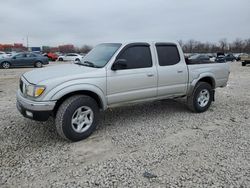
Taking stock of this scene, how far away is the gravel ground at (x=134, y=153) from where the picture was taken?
2.73m

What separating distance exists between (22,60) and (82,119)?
55.2 feet

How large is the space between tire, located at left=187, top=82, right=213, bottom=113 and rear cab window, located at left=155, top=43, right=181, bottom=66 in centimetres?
98

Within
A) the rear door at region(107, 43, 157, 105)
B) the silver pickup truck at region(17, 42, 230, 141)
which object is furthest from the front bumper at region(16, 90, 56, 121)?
the rear door at region(107, 43, 157, 105)

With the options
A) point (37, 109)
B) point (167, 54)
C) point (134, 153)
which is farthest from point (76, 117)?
point (167, 54)

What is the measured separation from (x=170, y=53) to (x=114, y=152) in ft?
8.95

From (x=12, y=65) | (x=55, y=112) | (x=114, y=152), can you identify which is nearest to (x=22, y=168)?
(x=55, y=112)

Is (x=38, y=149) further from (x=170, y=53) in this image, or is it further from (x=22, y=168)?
(x=170, y=53)

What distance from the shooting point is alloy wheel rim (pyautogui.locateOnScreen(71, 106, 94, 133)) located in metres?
3.74

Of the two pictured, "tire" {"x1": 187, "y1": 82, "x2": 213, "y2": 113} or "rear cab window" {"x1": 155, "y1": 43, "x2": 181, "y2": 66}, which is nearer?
"rear cab window" {"x1": 155, "y1": 43, "x2": 181, "y2": 66}

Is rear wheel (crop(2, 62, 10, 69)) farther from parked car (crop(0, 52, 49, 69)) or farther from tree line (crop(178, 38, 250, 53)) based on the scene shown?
tree line (crop(178, 38, 250, 53))

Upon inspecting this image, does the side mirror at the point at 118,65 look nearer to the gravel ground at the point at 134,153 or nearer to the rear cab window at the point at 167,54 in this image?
the rear cab window at the point at 167,54

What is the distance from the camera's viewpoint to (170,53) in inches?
195

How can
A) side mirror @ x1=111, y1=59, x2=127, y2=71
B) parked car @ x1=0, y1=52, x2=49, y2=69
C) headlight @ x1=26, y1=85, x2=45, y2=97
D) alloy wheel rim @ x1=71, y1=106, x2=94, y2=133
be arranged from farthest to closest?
parked car @ x1=0, y1=52, x2=49, y2=69 < side mirror @ x1=111, y1=59, x2=127, y2=71 < alloy wheel rim @ x1=71, y1=106, x2=94, y2=133 < headlight @ x1=26, y1=85, x2=45, y2=97

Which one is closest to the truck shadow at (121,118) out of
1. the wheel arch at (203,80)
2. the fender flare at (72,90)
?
→ the wheel arch at (203,80)
